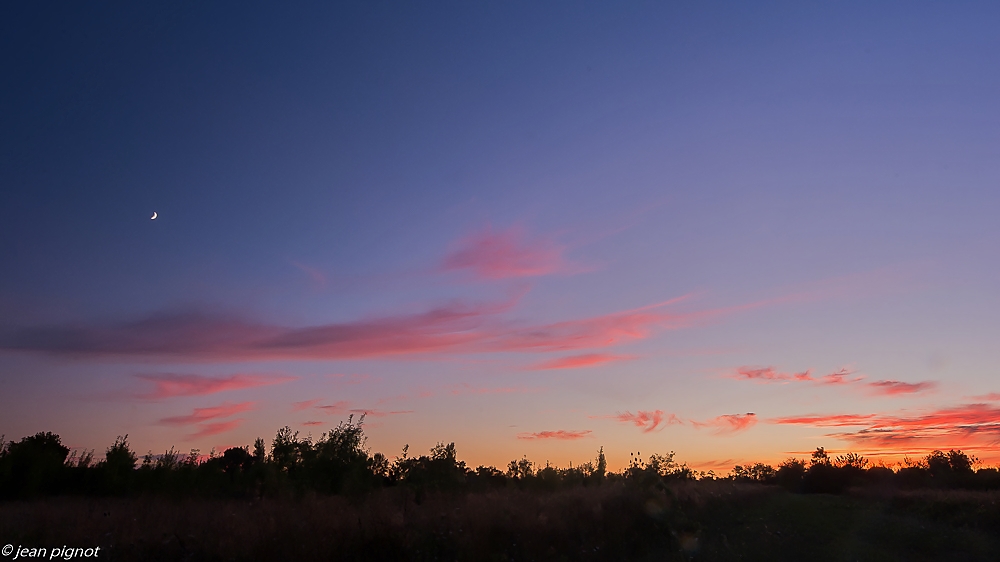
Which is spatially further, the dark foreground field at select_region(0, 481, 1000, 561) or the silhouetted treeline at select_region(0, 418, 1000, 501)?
the silhouetted treeline at select_region(0, 418, 1000, 501)

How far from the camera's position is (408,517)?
46.1 ft

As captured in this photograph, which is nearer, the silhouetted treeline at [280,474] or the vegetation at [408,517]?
the vegetation at [408,517]

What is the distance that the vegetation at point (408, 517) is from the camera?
12422 millimetres

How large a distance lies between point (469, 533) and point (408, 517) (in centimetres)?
166

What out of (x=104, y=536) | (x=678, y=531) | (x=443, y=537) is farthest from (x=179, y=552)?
(x=678, y=531)

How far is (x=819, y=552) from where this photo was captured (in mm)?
17078

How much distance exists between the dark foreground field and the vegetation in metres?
0.04

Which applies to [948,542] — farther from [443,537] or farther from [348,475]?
[348,475]

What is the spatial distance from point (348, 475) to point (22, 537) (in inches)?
648

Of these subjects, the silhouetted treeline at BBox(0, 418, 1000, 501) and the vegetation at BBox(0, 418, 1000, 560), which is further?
the silhouetted treeline at BBox(0, 418, 1000, 501)

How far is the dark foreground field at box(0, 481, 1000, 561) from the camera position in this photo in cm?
1203

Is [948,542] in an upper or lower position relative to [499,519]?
lower

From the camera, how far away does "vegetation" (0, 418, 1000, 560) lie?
12422 mm

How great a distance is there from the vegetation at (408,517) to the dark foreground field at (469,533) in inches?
1.7
